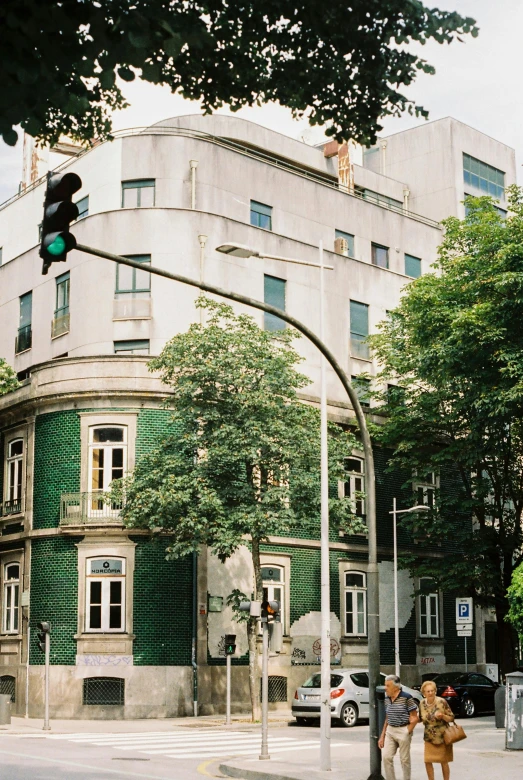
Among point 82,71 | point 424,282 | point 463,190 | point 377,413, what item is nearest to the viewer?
point 82,71

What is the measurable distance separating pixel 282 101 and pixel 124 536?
23.8 m

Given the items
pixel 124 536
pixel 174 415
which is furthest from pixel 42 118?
pixel 124 536

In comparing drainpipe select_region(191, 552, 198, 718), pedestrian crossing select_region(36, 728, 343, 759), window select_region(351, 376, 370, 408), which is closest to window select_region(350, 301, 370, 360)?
window select_region(351, 376, 370, 408)

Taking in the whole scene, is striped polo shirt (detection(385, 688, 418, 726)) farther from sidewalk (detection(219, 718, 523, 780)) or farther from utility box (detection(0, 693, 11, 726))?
utility box (detection(0, 693, 11, 726))

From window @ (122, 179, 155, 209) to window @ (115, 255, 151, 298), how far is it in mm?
2802

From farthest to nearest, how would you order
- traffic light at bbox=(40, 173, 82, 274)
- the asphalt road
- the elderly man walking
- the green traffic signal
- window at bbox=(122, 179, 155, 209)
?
window at bbox=(122, 179, 155, 209)
the asphalt road
the elderly man walking
the green traffic signal
traffic light at bbox=(40, 173, 82, 274)

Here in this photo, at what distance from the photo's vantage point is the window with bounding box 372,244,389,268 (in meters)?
46.9

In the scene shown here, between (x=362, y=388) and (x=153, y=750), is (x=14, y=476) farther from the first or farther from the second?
(x=153, y=750)

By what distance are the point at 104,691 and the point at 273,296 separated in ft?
51.8

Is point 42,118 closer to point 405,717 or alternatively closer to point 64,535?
point 405,717

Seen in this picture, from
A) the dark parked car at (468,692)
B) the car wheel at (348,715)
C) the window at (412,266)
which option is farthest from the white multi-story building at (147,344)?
the car wheel at (348,715)

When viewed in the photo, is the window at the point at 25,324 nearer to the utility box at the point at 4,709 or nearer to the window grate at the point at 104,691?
the window grate at the point at 104,691

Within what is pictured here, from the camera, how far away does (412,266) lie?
4847 centimetres

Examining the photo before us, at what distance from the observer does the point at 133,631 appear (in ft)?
→ 105
